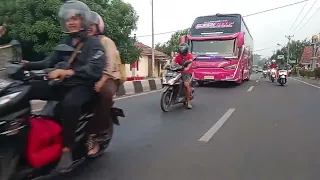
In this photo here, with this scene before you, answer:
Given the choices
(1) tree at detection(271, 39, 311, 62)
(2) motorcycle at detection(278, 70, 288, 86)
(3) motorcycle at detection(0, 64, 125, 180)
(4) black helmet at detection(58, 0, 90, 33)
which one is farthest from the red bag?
(1) tree at detection(271, 39, 311, 62)

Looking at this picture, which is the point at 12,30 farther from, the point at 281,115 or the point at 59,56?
the point at 59,56

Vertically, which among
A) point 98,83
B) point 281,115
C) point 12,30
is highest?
point 12,30

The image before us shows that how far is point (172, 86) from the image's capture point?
8.99m

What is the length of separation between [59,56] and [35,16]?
51.8ft

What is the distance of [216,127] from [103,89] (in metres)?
3.55

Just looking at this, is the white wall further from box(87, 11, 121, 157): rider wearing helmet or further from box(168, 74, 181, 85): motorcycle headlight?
box(87, 11, 121, 157): rider wearing helmet

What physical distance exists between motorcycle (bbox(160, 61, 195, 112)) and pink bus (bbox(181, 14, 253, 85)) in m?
8.21

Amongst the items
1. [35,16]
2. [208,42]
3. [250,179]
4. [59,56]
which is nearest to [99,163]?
[59,56]

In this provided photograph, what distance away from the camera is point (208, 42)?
58.4 feet

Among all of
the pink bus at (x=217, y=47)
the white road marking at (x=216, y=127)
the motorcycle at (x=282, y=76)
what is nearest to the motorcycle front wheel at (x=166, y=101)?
the white road marking at (x=216, y=127)

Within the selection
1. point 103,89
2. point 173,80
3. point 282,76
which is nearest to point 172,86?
point 173,80

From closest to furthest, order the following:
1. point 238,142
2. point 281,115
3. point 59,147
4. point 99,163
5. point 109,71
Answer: point 59,147 < point 109,71 < point 99,163 < point 238,142 < point 281,115

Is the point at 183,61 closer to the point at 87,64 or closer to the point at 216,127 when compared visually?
the point at 216,127

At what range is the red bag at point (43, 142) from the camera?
317 cm
